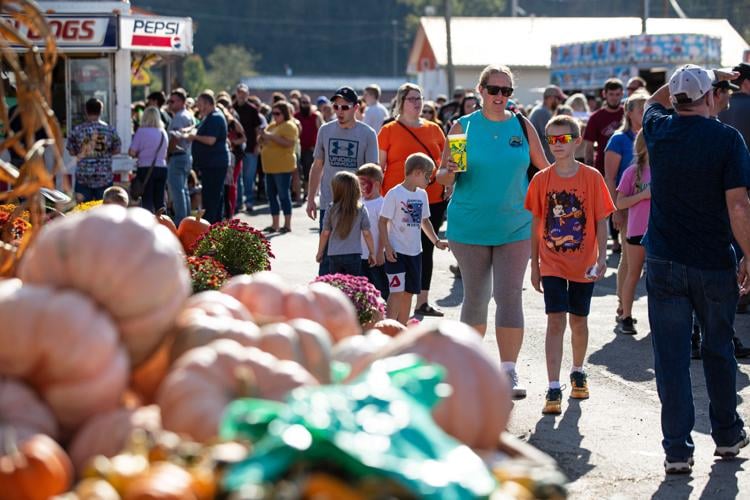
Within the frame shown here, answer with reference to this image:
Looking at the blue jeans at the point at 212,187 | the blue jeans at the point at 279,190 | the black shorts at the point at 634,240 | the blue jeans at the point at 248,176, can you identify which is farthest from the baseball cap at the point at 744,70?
the blue jeans at the point at 248,176

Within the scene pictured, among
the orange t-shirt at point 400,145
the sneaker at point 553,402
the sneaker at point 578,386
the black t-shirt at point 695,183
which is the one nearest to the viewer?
the black t-shirt at point 695,183

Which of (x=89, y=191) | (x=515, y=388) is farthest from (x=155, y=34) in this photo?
(x=515, y=388)

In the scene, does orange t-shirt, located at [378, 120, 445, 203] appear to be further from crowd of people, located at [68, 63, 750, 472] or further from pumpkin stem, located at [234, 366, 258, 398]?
pumpkin stem, located at [234, 366, 258, 398]

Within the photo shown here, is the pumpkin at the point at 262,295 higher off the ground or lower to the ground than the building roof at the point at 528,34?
lower

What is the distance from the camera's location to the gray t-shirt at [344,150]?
35.5ft

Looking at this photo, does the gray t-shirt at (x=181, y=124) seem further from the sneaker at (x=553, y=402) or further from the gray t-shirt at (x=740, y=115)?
the sneaker at (x=553, y=402)

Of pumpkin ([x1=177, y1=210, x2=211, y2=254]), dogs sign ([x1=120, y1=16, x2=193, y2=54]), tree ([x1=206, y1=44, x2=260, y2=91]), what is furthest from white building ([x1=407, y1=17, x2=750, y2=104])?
pumpkin ([x1=177, y1=210, x2=211, y2=254])

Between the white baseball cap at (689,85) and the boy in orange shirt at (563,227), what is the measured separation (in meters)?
1.32

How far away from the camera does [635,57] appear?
1417 inches

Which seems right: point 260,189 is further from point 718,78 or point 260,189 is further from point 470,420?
point 470,420

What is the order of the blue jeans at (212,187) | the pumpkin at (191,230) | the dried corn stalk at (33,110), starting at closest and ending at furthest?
the dried corn stalk at (33,110), the pumpkin at (191,230), the blue jeans at (212,187)

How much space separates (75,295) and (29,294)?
99 mm

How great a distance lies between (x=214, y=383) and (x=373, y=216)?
22.4 feet

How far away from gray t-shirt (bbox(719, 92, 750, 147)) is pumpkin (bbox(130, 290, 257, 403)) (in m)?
8.23
